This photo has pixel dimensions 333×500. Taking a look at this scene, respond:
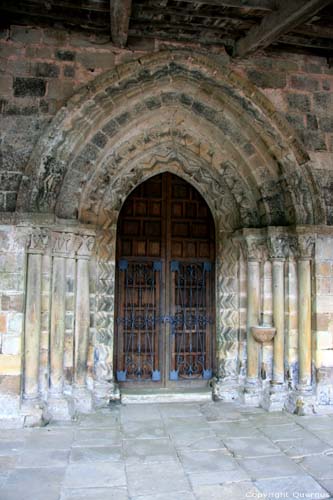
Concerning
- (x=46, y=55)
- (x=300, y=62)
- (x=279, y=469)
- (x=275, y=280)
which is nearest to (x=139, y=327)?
(x=275, y=280)

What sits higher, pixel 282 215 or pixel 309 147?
pixel 309 147

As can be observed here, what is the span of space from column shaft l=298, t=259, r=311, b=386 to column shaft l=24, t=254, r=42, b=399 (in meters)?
2.62

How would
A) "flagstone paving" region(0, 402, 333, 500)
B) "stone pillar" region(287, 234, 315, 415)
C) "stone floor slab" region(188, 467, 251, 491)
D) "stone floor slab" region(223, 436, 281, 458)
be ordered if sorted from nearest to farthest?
1. "flagstone paving" region(0, 402, 333, 500)
2. "stone floor slab" region(188, 467, 251, 491)
3. "stone floor slab" region(223, 436, 281, 458)
4. "stone pillar" region(287, 234, 315, 415)

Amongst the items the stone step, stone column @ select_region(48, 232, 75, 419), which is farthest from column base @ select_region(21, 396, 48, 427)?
the stone step

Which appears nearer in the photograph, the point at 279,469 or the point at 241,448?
the point at 279,469

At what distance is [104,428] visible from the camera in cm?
406

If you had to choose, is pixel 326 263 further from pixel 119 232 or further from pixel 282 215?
pixel 119 232

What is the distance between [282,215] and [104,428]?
2809 millimetres

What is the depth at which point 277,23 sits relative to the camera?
3977 millimetres

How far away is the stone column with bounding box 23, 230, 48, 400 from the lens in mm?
4156

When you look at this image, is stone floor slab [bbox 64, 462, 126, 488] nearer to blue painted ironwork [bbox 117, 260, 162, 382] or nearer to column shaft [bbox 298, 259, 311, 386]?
blue painted ironwork [bbox 117, 260, 162, 382]

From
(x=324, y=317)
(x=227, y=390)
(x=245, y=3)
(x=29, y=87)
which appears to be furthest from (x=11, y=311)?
(x=245, y=3)

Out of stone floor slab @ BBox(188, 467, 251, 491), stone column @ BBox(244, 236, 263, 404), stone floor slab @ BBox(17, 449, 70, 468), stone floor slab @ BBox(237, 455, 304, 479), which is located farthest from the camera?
stone column @ BBox(244, 236, 263, 404)

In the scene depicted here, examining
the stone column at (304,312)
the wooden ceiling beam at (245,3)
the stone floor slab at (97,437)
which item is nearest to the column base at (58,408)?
the stone floor slab at (97,437)
